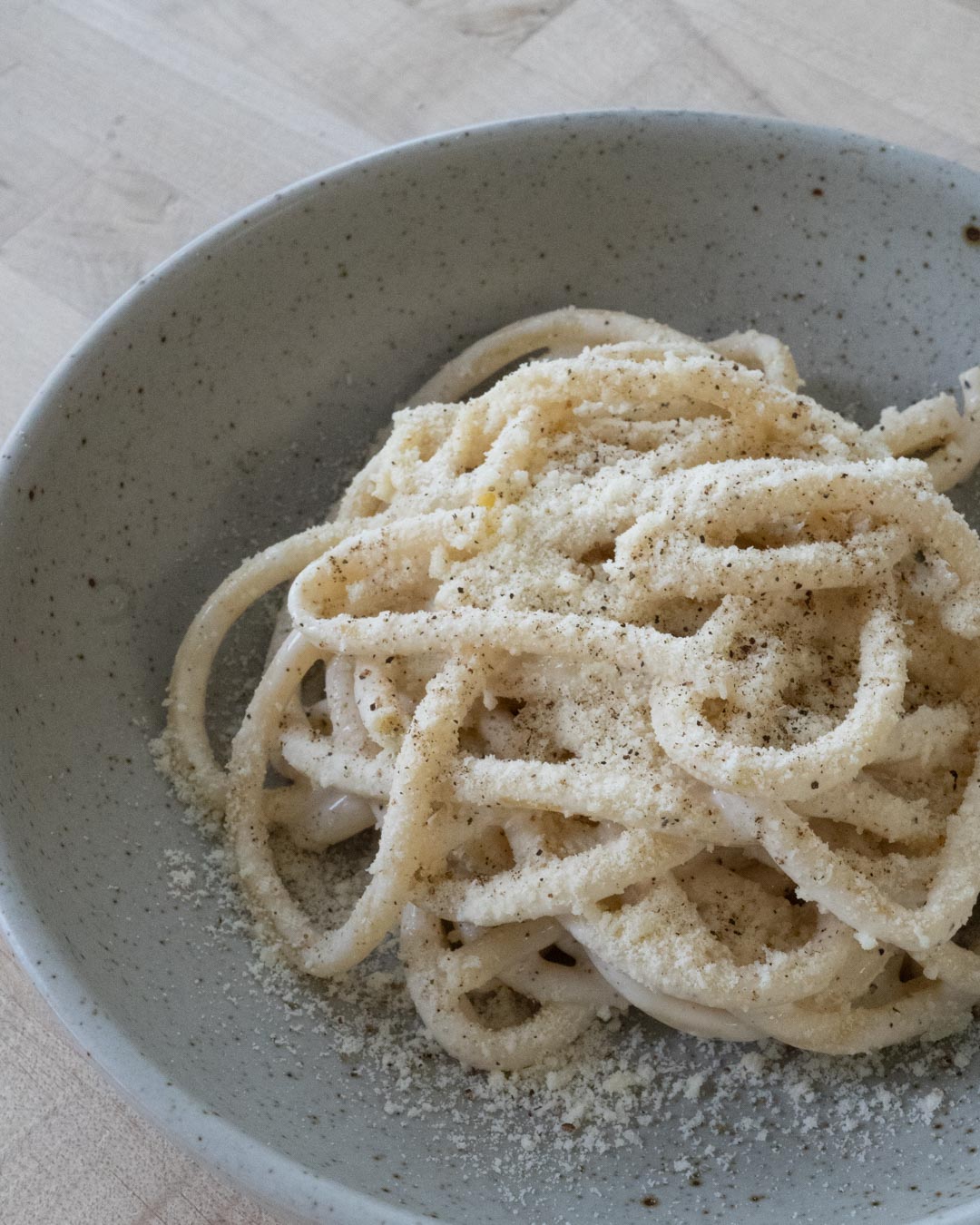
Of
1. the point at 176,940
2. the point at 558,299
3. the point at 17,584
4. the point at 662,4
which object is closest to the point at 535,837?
the point at 176,940

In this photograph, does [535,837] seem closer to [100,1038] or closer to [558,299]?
[100,1038]

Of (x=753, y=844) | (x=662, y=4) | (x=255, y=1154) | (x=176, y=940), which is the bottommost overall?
(x=176, y=940)

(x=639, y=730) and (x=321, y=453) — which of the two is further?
(x=321, y=453)

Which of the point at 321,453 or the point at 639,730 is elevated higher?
the point at 639,730
